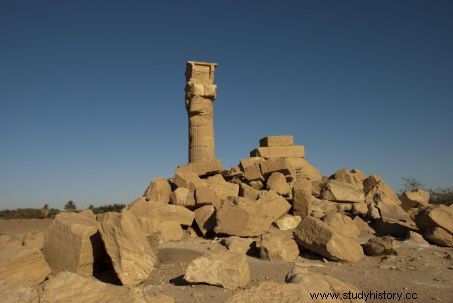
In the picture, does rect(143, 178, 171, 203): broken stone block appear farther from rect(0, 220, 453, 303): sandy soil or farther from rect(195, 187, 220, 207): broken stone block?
rect(0, 220, 453, 303): sandy soil

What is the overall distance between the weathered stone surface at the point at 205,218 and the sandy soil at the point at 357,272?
0.76 m

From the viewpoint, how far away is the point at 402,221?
9547mm

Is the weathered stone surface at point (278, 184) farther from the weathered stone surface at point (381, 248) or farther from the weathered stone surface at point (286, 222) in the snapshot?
the weathered stone surface at point (381, 248)

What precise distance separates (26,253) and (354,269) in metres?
4.99

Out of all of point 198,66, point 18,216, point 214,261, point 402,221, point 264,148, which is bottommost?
point 18,216

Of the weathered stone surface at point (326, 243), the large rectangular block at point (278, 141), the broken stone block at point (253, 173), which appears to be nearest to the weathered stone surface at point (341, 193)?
the broken stone block at point (253, 173)

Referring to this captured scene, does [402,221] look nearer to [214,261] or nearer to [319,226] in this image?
[319,226]

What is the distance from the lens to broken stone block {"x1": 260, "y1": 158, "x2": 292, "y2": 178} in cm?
1093

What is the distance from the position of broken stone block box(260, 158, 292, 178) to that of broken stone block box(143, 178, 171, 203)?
279 cm

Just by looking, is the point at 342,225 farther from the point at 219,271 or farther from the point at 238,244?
the point at 219,271

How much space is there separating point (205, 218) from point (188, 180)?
5.26 feet

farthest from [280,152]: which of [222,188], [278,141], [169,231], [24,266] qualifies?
[24,266]

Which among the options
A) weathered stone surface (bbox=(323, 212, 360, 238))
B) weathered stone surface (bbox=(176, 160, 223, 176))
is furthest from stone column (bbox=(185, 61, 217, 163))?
weathered stone surface (bbox=(323, 212, 360, 238))

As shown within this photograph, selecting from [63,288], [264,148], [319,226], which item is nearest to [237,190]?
[264,148]
